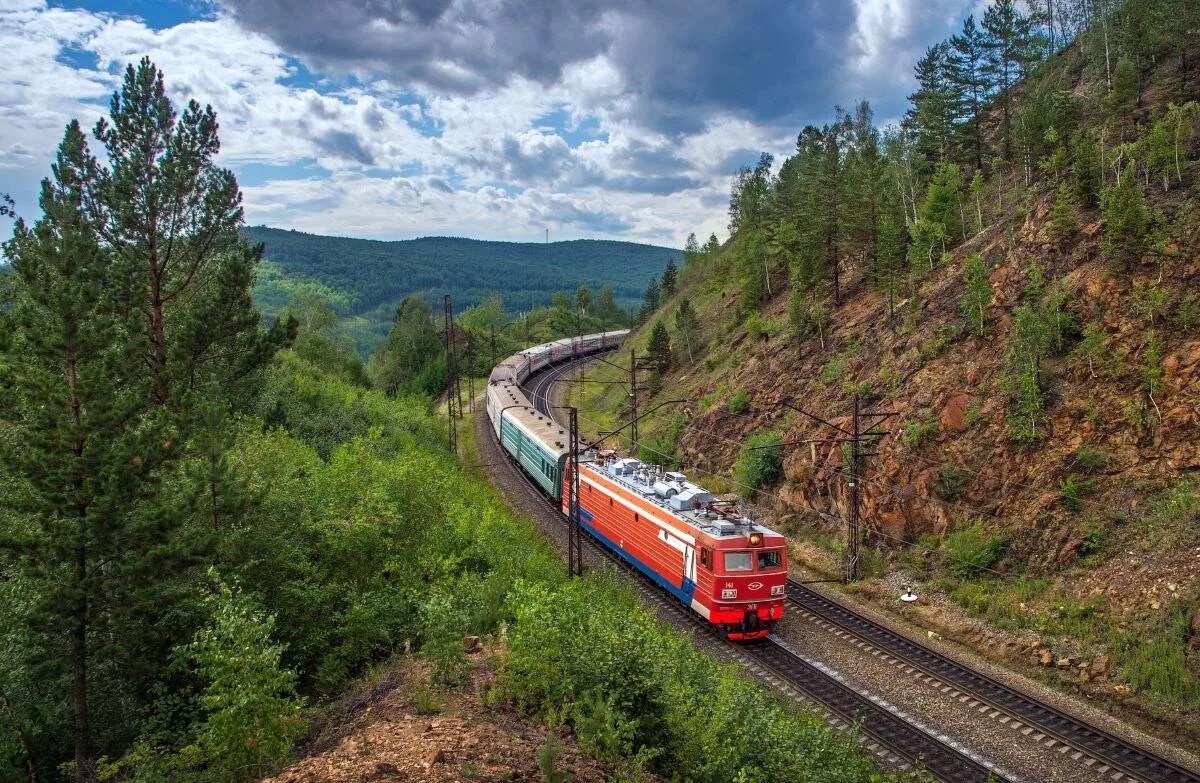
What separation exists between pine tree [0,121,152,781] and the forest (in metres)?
0.04

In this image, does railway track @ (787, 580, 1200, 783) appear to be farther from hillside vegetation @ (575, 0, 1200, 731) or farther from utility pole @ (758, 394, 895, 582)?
utility pole @ (758, 394, 895, 582)

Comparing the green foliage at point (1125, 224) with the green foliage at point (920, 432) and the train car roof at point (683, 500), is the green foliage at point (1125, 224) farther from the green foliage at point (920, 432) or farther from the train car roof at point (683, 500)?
the train car roof at point (683, 500)

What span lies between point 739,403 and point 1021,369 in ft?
46.5

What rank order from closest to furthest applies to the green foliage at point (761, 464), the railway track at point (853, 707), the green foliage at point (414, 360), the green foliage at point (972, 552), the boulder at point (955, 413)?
the railway track at point (853, 707) < the green foliage at point (972, 552) < the boulder at point (955, 413) < the green foliage at point (761, 464) < the green foliage at point (414, 360)

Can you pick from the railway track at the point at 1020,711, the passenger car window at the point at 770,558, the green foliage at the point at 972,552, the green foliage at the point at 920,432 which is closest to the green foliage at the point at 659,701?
the railway track at the point at 1020,711

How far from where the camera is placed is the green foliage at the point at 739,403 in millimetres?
36406

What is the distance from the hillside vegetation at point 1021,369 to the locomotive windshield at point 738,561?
667 centimetres

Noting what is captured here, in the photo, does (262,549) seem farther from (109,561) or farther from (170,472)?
(109,561)

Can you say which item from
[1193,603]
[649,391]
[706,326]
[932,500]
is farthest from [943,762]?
[706,326]

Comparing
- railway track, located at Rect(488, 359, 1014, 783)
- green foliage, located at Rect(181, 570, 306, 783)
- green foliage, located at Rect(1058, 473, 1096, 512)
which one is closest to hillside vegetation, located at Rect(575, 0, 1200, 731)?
green foliage, located at Rect(1058, 473, 1096, 512)

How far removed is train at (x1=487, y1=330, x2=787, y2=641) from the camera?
20.3 meters

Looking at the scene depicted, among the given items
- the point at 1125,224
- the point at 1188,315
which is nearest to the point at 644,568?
the point at 1188,315

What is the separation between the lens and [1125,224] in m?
23.3

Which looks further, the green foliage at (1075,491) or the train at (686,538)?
the green foliage at (1075,491)
